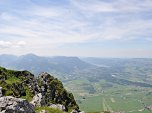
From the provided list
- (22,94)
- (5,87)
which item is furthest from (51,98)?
(5,87)

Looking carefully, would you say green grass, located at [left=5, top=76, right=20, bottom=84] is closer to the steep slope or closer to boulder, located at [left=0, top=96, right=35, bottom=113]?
the steep slope

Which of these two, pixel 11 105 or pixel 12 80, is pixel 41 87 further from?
pixel 11 105

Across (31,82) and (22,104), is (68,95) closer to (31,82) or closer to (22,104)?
(31,82)

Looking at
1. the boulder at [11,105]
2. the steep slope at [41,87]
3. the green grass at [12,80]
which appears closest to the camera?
the boulder at [11,105]

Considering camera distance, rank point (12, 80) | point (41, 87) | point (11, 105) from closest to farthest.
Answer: point (11, 105), point (12, 80), point (41, 87)

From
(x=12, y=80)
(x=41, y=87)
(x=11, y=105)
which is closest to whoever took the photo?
(x=11, y=105)

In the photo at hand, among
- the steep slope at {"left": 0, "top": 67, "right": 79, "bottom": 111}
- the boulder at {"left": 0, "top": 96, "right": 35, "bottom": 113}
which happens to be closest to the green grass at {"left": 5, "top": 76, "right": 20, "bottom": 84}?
the steep slope at {"left": 0, "top": 67, "right": 79, "bottom": 111}

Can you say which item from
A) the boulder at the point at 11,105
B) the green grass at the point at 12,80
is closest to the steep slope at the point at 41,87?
the green grass at the point at 12,80

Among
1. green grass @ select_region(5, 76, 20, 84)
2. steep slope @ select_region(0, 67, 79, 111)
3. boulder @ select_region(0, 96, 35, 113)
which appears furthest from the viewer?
steep slope @ select_region(0, 67, 79, 111)

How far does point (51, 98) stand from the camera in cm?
15538

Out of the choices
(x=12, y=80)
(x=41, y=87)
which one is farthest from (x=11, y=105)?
(x=41, y=87)

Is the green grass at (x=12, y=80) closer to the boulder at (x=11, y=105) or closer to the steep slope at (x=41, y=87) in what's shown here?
the steep slope at (x=41, y=87)

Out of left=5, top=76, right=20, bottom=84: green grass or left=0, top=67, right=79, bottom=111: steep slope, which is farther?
left=0, top=67, right=79, bottom=111: steep slope

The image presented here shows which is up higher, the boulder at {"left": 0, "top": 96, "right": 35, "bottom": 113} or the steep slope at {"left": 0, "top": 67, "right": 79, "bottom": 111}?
the boulder at {"left": 0, "top": 96, "right": 35, "bottom": 113}
